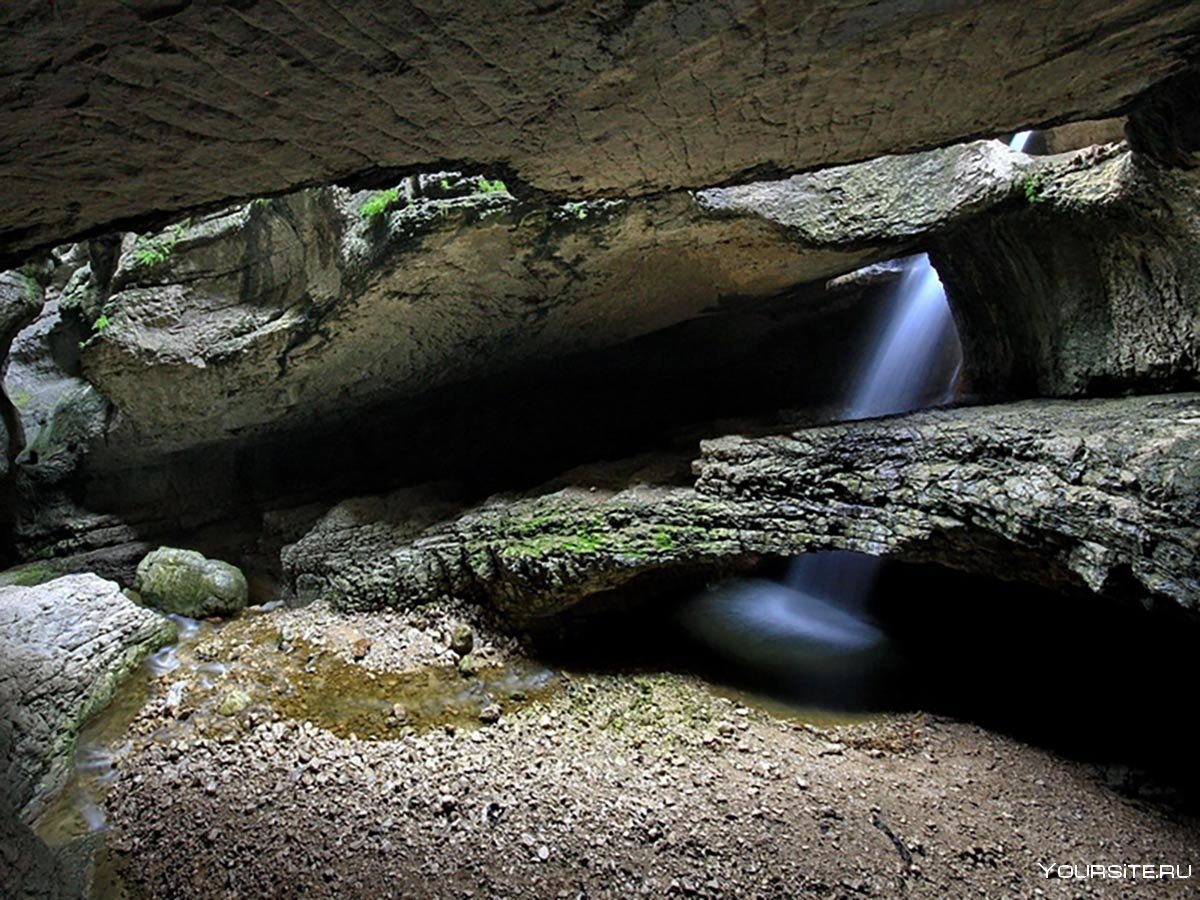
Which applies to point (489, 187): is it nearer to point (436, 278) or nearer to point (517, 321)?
point (436, 278)

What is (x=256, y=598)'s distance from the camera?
8320 millimetres

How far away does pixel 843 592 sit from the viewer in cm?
795

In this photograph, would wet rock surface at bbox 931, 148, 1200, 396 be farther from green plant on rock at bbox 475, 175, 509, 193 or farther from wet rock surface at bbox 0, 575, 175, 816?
wet rock surface at bbox 0, 575, 175, 816

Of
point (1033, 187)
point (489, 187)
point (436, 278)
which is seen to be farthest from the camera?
point (436, 278)

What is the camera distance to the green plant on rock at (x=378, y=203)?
5.59 metres

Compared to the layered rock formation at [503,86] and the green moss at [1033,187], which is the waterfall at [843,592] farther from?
the layered rock formation at [503,86]

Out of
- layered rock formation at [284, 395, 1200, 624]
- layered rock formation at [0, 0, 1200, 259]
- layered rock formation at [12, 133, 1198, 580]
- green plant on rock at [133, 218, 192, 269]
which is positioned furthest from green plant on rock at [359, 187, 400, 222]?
layered rock formation at [284, 395, 1200, 624]

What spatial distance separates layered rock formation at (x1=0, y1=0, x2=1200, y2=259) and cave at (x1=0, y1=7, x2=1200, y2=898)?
2cm

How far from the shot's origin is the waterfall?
20.3ft

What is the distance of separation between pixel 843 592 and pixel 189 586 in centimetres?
857

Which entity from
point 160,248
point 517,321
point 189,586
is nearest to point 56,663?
point 189,586

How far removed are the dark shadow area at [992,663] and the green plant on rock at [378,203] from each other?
4.56 metres

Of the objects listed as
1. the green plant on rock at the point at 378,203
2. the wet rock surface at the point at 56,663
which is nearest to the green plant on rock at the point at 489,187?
the green plant on rock at the point at 378,203

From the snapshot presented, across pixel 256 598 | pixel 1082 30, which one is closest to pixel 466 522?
pixel 256 598
